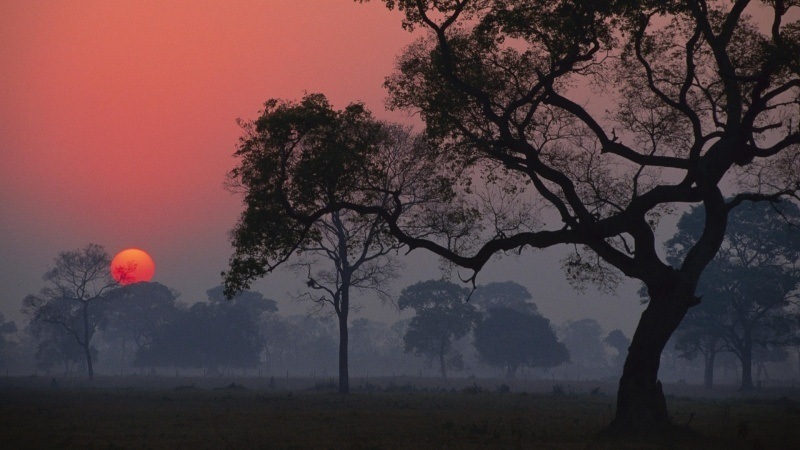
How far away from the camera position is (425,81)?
3023 centimetres

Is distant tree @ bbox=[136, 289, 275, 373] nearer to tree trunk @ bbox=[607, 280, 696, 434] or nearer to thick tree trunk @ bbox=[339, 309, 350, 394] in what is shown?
thick tree trunk @ bbox=[339, 309, 350, 394]

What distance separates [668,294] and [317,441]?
12853 millimetres

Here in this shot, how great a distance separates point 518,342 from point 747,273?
5152cm

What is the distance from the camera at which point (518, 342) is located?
127625 millimetres

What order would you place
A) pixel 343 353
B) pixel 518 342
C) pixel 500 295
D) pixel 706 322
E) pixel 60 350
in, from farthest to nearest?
pixel 500 295
pixel 60 350
pixel 518 342
pixel 706 322
pixel 343 353

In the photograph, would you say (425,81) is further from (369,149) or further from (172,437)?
(172,437)

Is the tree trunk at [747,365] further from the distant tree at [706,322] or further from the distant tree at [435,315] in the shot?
the distant tree at [435,315]

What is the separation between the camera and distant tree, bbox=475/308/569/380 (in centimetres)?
12769

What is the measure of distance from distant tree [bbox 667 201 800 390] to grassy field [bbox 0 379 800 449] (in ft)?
133

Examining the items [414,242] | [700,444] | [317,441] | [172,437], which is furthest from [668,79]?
[172,437]

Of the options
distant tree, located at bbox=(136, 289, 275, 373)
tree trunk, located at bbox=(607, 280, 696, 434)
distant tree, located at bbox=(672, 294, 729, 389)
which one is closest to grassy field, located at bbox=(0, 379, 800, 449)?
tree trunk, located at bbox=(607, 280, 696, 434)

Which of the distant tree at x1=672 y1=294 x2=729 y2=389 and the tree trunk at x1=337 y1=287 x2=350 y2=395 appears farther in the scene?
the distant tree at x1=672 y1=294 x2=729 y2=389

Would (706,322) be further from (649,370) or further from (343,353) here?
(649,370)

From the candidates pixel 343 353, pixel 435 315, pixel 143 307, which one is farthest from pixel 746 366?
pixel 143 307
